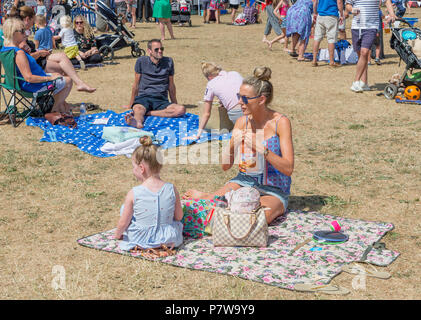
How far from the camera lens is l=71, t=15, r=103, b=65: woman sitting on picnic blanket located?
13938 mm

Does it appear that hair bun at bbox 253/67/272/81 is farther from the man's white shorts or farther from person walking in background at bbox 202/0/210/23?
person walking in background at bbox 202/0/210/23

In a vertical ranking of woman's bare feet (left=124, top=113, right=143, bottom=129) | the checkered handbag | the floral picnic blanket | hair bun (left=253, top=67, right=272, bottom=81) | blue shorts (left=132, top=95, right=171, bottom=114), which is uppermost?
hair bun (left=253, top=67, right=272, bottom=81)

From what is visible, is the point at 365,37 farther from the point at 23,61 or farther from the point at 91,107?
the point at 23,61

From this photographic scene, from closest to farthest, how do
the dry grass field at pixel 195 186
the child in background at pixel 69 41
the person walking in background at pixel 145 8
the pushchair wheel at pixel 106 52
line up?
the dry grass field at pixel 195 186
the child in background at pixel 69 41
the pushchair wheel at pixel 106 52
the person walking in background at pixel 145 8

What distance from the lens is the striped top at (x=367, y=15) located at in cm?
1045

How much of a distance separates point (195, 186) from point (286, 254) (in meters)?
2.07

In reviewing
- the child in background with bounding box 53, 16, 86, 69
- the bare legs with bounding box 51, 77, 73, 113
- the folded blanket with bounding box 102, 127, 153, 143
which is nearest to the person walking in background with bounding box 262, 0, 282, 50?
the child in background with bounding box 53, 16, 86, 69

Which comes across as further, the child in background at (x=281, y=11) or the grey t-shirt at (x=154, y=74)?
the child in background at (x=281, y=11)

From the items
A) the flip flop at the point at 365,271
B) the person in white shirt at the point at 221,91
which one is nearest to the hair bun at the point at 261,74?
the flip flop at the point at 365,271

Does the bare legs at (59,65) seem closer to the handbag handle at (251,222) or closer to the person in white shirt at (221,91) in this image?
the person in white shirt at (221,91)

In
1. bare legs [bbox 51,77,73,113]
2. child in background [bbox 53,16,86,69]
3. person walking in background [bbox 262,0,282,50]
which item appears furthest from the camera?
person walking in background [bbox 262,0,282,50]

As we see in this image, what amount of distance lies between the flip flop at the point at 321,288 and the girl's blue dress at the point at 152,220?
3.74 feet

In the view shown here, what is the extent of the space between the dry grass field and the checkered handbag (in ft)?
1.68
